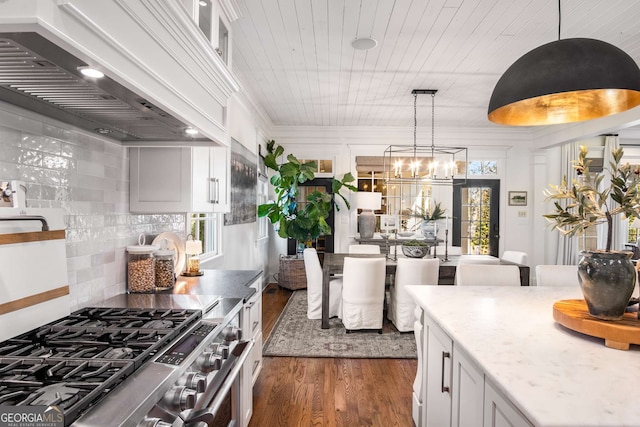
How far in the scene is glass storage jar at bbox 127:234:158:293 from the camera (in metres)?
2.09

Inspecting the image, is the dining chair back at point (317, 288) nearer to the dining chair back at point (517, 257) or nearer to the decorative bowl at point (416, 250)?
the decorative bowl at point (416, 250)

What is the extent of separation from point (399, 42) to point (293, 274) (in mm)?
3987

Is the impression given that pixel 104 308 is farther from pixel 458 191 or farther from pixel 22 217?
pixel 458 191

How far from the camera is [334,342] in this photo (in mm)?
3844

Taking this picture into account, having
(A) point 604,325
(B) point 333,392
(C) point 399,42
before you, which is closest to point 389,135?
(C) point 399,42

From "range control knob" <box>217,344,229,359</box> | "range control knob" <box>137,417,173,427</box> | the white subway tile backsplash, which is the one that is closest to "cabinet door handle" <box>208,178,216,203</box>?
the white subway tile backsplash

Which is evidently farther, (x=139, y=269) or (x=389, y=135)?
(x=389, y=135)

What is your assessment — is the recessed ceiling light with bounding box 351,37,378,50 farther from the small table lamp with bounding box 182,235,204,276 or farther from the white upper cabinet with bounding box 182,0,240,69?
the small table lamp with bounding box 182,235,204,276

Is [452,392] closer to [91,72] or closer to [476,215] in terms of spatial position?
[91,72]

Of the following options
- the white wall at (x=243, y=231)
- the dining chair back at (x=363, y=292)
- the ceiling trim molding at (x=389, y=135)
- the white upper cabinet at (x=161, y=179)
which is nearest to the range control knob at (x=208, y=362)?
the white upper cabinet at (x=161, y=179)

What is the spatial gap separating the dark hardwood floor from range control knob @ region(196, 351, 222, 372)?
1252mm

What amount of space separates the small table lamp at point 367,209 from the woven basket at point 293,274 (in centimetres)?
126

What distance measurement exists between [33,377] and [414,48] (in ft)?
11.8

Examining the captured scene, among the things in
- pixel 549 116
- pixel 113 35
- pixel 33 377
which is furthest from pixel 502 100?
pixel 33 377
